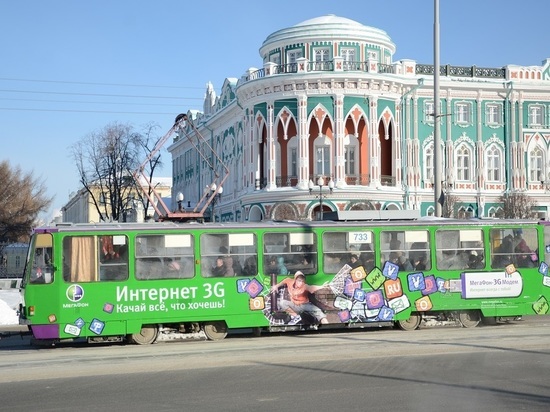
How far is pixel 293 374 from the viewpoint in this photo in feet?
47.4

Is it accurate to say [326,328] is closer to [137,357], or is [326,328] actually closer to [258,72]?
[137,357]

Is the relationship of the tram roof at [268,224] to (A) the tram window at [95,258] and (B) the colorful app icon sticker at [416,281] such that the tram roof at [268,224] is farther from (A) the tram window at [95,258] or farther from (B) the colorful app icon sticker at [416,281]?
(B) the colorful app icon sticker at [416,281]

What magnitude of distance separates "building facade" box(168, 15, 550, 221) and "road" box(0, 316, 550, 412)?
2964 centimetres

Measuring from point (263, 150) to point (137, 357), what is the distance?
1464 inches

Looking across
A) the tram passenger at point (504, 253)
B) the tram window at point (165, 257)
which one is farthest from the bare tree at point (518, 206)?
→ the tram window at point (165, 257)

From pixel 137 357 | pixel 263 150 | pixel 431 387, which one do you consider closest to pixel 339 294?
pixel 137 357

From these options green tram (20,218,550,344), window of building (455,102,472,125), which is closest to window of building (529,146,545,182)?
window of building (455,102,472,125)

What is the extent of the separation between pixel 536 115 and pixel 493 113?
3.11m

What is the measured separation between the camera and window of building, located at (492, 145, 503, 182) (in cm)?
5669

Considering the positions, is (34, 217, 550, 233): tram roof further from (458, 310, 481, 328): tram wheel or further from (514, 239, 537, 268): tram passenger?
(458, 310, 481, 328): tram wheel

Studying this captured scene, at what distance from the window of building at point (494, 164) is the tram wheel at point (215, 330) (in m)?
39.0

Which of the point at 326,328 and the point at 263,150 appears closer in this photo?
the point at 326,328

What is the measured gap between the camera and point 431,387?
12930 mm

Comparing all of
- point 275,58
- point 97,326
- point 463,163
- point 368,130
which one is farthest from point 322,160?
point 97,326
